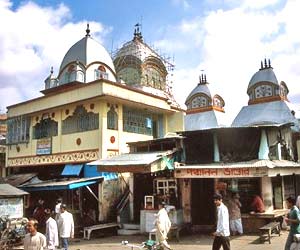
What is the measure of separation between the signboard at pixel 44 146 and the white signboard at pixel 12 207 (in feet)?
18.4

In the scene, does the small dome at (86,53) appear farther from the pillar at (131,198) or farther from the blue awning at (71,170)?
the pillar at (131,198)

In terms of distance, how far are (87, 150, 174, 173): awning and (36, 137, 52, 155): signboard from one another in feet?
20.9

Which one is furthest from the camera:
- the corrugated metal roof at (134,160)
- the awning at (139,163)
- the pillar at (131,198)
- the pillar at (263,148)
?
the pillar at (131,198)

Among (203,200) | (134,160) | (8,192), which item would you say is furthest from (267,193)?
(8,192)

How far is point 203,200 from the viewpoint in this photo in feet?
50.6

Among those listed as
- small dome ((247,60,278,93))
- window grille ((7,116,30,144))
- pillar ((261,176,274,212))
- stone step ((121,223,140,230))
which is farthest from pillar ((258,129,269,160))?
small dome ((247,60,278,93))

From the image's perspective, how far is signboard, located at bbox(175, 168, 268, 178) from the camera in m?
12.4

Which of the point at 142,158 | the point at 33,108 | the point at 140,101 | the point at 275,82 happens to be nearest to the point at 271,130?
the point at 142,158

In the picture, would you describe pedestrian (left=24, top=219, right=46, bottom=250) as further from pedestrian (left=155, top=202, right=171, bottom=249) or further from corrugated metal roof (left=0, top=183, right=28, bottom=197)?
corrugated metal roof (left=0, top=183, right=28, bottom=197)

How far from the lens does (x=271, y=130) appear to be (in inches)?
571

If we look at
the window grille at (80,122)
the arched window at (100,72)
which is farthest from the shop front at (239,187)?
the arched window at (100,72)

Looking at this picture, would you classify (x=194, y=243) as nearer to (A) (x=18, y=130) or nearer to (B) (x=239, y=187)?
(B) (x=239, y=187)

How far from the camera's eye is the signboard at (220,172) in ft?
40.7

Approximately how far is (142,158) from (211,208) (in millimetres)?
4027
